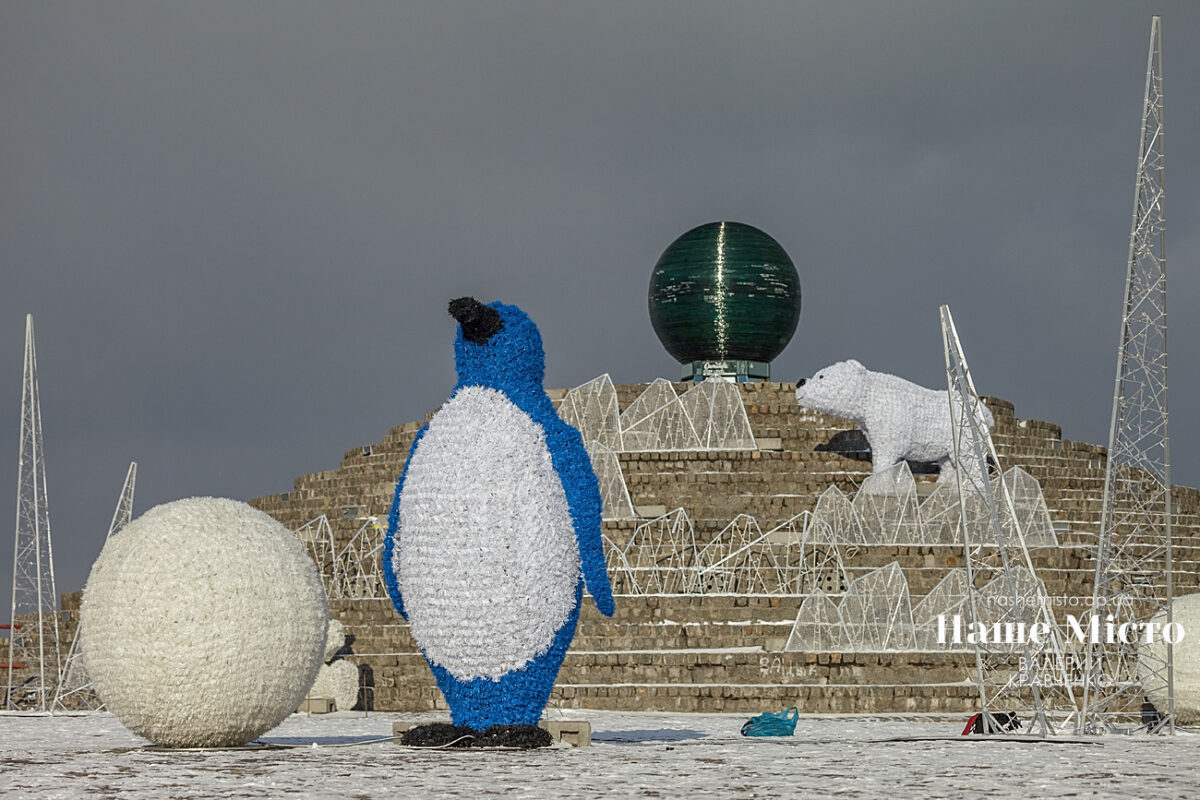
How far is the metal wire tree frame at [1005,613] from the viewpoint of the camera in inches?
898

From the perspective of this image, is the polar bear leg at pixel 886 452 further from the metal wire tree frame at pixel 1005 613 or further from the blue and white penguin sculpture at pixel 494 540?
the blue and white penguin sculpture at pixel 494 540

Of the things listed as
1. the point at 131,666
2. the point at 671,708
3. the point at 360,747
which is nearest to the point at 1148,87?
the point at 671,708

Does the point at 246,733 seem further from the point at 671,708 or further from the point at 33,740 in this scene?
the point at 671,708

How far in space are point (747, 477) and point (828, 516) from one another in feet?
11.9

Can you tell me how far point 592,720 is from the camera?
965 inches

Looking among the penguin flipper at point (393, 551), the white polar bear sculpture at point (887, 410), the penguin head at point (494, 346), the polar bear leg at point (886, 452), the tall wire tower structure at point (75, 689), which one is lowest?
the tall wire tower structure at point (75, 689)

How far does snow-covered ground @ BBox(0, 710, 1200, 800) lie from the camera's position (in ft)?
44.0

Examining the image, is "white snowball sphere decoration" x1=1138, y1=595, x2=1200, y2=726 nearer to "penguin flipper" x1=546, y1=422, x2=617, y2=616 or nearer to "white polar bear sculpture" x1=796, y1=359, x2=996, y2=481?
"penguin flipper" x1=546, y1=422, x2=617, y2=616

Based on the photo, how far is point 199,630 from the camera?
16641 mm

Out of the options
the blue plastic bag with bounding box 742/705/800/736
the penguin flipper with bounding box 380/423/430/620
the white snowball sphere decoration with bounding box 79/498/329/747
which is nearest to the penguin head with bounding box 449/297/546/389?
the penguin flipper with bounding box 380/423/430/620

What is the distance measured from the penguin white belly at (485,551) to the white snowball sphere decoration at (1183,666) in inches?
379

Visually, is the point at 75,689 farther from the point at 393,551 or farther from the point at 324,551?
the point at 393,551

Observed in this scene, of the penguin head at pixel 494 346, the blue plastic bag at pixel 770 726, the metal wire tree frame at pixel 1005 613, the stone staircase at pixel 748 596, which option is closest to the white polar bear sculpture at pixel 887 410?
the stone staircase at pixel 748 596

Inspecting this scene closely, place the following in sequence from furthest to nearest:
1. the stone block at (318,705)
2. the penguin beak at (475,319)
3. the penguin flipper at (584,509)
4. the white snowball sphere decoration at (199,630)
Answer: the stone block at (318,705), the penguin beak at (475,319), the penguin flipper at (584,509), the white snowball sphere decoration at (199,630)
